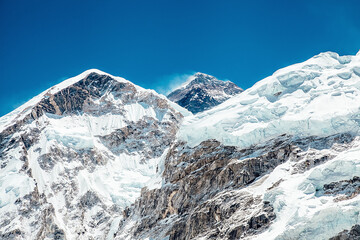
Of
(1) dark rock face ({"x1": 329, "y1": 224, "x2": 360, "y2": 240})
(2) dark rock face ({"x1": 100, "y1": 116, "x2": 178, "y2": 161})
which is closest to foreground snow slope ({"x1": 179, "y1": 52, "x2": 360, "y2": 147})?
(1) dark rock face ({"x1": 329, "y1": 224, "x2": 360, "y2": 240})

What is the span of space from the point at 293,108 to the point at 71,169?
93.5 metres

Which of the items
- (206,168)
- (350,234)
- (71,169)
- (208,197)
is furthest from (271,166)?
(71,169)

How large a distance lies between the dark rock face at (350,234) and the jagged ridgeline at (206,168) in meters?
0.17

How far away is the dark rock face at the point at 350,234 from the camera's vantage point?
66188mm

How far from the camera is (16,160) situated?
172 meters

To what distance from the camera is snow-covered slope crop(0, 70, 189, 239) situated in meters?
151

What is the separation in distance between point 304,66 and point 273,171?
3907cm

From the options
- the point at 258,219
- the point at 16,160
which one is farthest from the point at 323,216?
the point at 16,160

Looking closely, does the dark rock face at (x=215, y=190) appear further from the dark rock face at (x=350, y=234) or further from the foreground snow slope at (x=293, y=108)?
the dark rock face at (x=350, y=234)

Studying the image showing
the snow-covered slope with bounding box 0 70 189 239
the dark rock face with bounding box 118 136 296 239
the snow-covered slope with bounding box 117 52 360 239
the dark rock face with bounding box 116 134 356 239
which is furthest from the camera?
the snow-covered slope with bounding box 0 70 189 239

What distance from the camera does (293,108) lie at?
10588 cm

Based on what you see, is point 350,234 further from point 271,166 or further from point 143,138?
point 143,138

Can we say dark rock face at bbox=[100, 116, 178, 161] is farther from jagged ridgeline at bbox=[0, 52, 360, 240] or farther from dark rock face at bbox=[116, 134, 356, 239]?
dark rock face at bbox=[116, 134, 356, 239]

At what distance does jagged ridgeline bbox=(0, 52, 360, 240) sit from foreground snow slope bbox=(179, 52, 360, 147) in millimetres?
248
